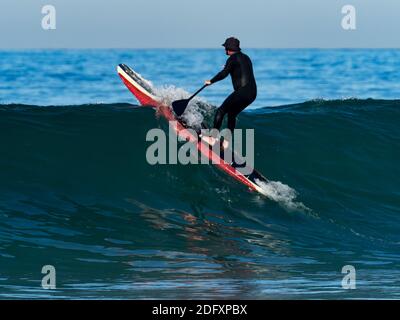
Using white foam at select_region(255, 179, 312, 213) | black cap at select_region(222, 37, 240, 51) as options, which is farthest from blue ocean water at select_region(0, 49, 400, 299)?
black cap at select_region(222, 37, 240, 51)

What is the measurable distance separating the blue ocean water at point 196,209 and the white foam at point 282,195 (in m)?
0.03

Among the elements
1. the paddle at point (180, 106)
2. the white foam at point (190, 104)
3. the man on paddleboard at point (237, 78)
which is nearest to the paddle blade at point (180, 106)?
the paddle at point (180, 106)

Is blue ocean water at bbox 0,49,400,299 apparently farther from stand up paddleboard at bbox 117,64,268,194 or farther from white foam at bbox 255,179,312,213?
stand up paddleboard at bbox 117,64,268,194

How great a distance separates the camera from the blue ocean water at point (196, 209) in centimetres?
1002

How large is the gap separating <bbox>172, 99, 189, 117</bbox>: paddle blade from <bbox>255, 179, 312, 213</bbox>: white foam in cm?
150

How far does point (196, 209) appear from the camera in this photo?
12836 mm

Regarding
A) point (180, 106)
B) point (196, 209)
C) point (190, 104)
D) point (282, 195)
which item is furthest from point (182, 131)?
point (282, 195)

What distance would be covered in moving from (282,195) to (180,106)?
1959 mm

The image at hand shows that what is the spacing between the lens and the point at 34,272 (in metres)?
10.3

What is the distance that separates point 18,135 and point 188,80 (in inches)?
1108

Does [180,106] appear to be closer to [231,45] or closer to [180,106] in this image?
[180,106]

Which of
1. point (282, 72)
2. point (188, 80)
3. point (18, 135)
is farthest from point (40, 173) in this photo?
point (282, 72)

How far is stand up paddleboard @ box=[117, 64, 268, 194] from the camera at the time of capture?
1313cm
